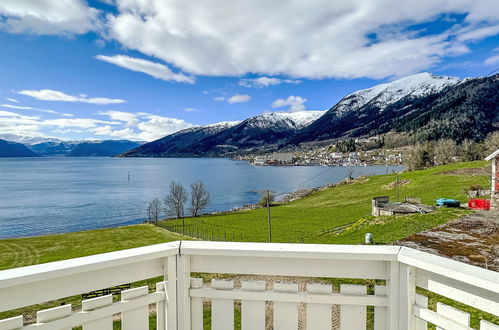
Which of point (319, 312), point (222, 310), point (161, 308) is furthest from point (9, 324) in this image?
point (319, 312)

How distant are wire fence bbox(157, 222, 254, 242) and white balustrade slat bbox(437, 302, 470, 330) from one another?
96.1ft

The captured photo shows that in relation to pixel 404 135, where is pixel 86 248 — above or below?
below

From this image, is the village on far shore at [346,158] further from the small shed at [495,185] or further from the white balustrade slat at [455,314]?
the white balustrade slat at [455,314]

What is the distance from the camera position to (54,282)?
60.2 inches

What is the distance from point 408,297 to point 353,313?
0.33m

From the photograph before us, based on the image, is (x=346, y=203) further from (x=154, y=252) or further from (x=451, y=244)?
(x=154, y=252)

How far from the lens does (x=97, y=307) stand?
1.67m

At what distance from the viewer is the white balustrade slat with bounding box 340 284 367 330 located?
1.76 m

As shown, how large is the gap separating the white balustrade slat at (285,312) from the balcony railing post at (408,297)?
602 mm

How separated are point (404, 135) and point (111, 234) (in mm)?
172119

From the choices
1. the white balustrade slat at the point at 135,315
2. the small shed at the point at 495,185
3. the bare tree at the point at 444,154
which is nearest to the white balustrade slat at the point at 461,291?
the white balustrade slat at the point at 135,315

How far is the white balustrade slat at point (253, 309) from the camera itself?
182 cm

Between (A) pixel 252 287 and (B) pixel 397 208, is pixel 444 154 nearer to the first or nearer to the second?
(B) pixel 397 208

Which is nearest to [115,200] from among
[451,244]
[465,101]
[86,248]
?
[86,248]
